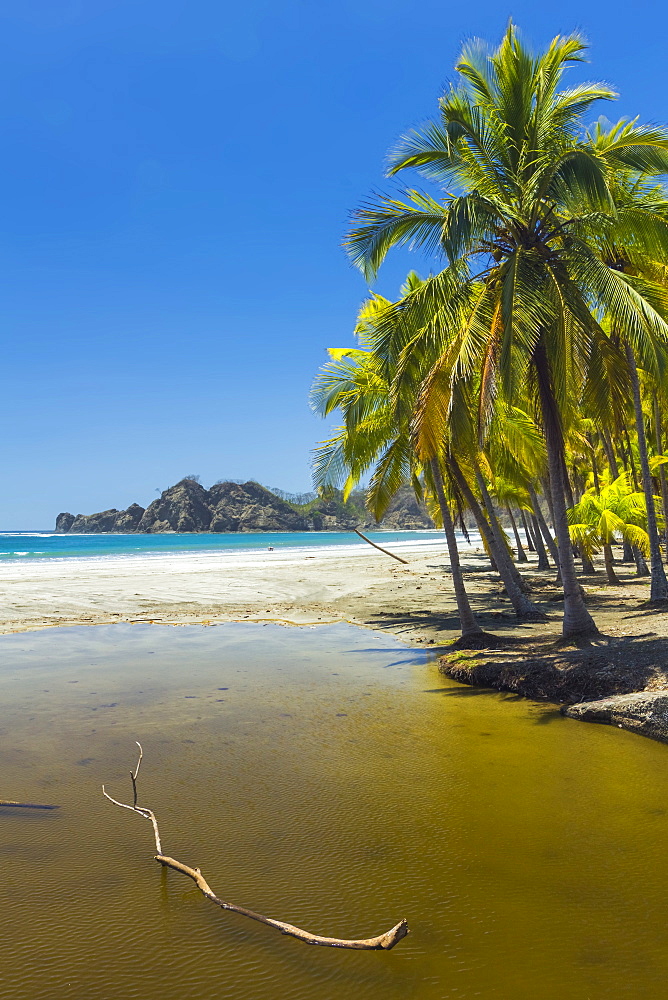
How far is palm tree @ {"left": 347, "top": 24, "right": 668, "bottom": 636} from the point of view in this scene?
929 centimetres

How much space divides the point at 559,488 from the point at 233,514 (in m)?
145

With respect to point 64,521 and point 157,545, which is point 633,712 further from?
point 64,521

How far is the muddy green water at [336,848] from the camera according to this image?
10.8 feet

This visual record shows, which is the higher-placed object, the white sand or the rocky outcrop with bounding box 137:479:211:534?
the rocky outcrop with bounding box 137:479:211:534

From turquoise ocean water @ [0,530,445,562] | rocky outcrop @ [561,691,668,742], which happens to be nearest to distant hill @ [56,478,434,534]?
turquoise ocean water @ [0,530,445,562]

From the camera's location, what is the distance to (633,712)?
7086mm

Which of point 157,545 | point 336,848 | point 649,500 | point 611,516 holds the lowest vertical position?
point 157,545

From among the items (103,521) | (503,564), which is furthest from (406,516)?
(503,564)

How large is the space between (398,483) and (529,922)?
46.9 feet

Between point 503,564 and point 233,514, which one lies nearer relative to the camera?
point 503,564

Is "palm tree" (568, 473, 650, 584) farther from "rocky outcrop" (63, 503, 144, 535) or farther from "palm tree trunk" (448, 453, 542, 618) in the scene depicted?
"rocky outcrop" (63, 503, 144, 535)

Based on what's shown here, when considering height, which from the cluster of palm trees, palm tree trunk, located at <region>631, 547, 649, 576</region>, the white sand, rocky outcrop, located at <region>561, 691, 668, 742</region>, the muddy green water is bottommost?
the white sand

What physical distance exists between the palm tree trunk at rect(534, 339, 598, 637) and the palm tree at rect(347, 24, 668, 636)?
0.7 inches

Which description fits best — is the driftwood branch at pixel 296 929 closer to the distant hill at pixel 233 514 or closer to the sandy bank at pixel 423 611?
the sandy bank at pixel 423 611
